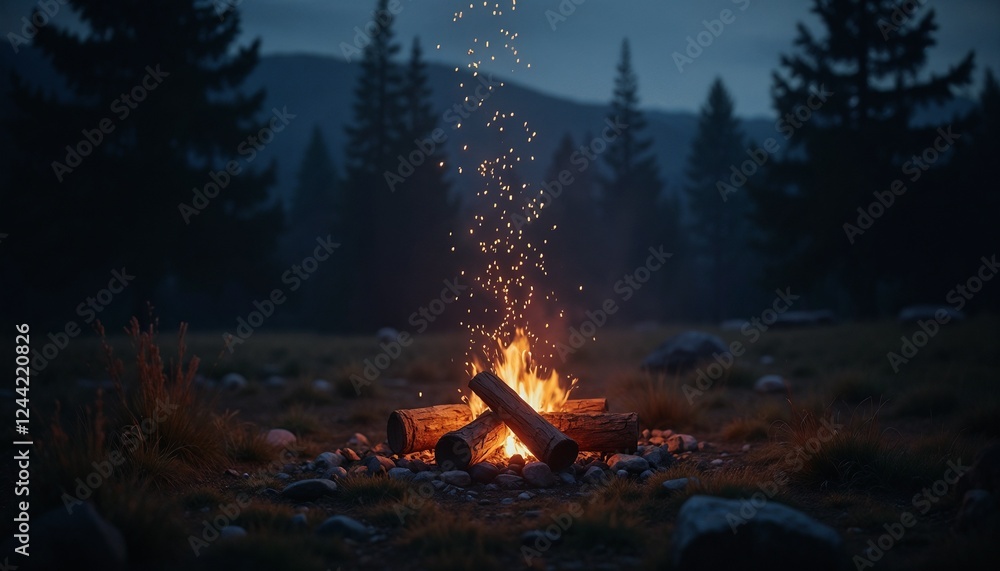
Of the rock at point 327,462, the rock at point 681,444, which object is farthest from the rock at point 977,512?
the rock at point 327,462

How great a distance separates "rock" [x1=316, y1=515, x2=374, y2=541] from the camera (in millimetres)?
4293

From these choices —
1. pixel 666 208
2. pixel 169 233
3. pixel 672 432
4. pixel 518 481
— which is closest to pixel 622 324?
pixel 666 208

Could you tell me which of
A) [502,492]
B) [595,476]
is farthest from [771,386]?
[502,492]

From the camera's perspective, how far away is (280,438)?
24.2 feet

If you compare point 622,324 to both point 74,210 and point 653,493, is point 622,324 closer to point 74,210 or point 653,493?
point 74,210
